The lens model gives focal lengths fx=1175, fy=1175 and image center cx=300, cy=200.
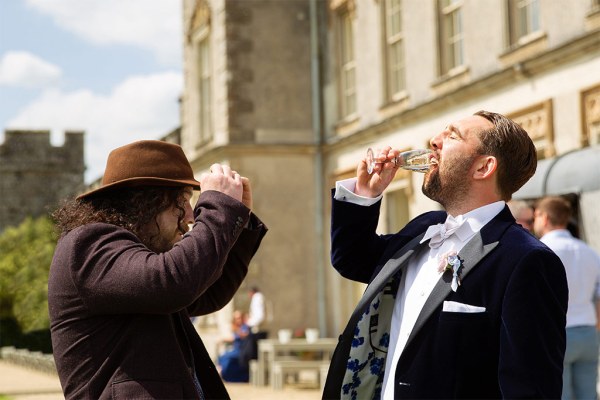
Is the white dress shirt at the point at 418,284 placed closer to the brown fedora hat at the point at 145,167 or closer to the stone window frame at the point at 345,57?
the brown fedora hat at the point at 145,167

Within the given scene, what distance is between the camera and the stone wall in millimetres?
52375

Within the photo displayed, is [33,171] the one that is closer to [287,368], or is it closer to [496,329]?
[287,368]

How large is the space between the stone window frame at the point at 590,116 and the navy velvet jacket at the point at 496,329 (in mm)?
9694

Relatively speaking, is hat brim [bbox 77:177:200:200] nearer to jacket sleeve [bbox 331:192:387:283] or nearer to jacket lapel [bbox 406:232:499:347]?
jacket sleeve [bbox 331:192:387:283]

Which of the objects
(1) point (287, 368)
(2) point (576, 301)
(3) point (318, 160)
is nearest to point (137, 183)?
(2) point (576, 301)

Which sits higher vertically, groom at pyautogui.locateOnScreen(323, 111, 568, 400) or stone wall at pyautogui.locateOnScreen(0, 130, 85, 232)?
stone wall at pyautogui.locateOnScreen(0, 130, 85, 232)

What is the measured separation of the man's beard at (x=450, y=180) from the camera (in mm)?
3404

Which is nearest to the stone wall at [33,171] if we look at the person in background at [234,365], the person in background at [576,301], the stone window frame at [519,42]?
the person in background at [234,365]

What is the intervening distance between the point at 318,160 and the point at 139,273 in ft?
61.6

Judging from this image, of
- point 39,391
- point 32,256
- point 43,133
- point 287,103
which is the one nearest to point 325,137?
point 287,103

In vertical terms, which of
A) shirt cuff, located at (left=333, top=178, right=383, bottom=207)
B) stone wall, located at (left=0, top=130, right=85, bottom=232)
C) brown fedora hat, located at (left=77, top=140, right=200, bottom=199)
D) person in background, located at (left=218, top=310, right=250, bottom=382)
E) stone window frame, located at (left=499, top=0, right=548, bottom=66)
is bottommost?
person in background, located at (left=218, top=310, right=250, bottom=382)

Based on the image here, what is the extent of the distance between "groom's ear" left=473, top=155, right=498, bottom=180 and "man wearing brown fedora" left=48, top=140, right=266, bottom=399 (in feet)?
2.23

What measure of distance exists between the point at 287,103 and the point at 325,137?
0.97 m

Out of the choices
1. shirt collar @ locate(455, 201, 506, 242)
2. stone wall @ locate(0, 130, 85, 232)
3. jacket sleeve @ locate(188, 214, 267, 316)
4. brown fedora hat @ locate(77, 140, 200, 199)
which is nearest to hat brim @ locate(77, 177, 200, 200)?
brown fedora hat @ locate(77, 140, 200, 199)
